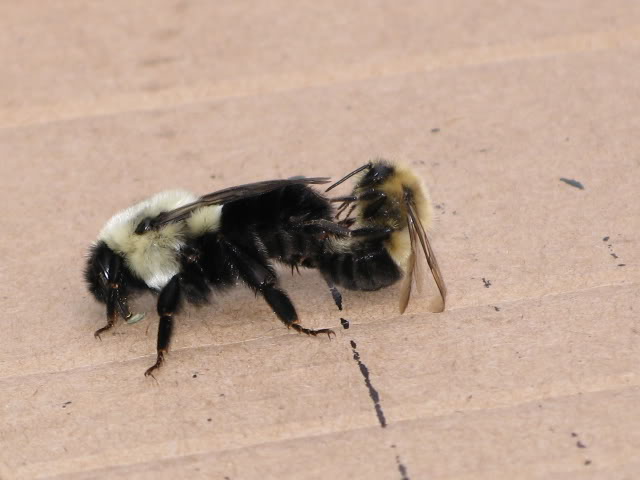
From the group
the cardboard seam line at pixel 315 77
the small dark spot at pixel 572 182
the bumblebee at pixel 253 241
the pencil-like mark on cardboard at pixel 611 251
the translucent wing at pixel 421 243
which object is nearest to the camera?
the translucent wing at pixel 421 243

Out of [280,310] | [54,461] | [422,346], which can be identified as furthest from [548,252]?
[54,461]

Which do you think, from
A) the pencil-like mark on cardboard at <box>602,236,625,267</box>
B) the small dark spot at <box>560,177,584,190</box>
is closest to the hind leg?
the pencil-like mark on cardboard at <box>602,236,625,267</box>

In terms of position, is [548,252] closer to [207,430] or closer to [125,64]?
[207,430]

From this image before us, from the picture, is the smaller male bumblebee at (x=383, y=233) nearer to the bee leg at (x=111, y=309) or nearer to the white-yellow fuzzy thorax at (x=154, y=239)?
the white-yellow fuzzy thorax at (x=154, y=239)

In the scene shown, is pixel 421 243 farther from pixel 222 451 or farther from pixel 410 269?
pixel 222 451

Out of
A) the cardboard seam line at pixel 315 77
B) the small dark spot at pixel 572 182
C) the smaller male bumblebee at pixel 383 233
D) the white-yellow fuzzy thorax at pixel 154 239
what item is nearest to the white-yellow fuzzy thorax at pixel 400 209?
the smaller male bumblebee at pixel 383 233

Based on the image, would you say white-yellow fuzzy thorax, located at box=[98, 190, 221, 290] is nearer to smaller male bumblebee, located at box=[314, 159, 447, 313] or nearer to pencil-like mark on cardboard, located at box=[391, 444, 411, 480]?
smaller male bumblebee, located at box=[314, 159, 447, 313]

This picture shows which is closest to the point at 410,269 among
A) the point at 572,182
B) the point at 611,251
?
the point at 611,251
